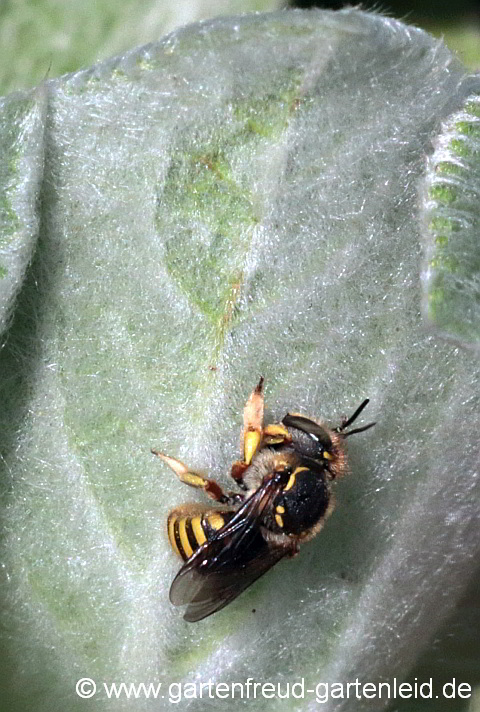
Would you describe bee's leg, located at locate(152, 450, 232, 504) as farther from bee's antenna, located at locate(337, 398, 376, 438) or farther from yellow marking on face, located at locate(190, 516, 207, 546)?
bee's antenna, located at locate(337, 398, 376, 438)

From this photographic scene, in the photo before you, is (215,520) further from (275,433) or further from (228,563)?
(275,433)

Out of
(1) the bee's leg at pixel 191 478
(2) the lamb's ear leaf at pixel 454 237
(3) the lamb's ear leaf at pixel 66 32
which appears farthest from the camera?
(3) the lamb's ear leaf at pixel 66 32

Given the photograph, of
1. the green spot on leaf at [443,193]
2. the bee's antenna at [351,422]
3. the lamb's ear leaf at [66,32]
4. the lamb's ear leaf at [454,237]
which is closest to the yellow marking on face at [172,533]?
the bee's antenna at [351,422]

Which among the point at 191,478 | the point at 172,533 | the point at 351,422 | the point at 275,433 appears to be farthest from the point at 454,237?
the point at 172,533

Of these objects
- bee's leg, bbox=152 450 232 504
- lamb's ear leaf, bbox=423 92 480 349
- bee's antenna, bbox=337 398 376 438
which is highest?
lamb's ear leaf, bbox=423 92 480 349

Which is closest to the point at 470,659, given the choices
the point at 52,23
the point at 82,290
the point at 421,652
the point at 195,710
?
the point at 421,652

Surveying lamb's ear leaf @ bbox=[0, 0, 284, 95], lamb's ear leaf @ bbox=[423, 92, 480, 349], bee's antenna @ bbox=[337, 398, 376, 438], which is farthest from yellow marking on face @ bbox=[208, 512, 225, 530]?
lamb's ear leaf @ bbox=[0, 0, 284, 95]

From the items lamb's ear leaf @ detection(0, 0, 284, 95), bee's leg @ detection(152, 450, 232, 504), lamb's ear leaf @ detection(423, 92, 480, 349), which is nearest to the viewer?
lamb's ear leaf @ detection(423, 92, 480, 349)

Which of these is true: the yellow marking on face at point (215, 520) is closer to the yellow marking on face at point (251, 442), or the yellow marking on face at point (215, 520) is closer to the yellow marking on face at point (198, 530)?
the yellow marking on face at point (198, 530)
